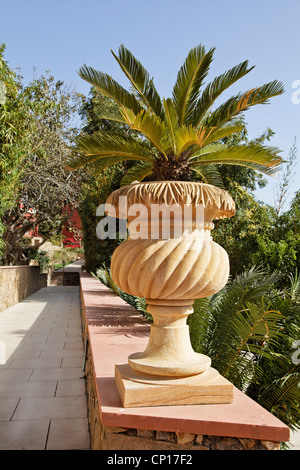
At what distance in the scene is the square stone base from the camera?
1.76 m

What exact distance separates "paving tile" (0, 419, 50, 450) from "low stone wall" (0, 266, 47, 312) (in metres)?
7.66

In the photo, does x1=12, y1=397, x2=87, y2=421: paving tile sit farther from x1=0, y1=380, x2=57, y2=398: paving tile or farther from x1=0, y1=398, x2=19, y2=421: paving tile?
x1=0, y1=380, x2=57, y2=398: paving tile

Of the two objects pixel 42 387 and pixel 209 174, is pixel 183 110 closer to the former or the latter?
pixel 209 174

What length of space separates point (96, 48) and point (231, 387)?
5.00 m

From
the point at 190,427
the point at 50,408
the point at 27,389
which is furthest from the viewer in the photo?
the point at 27,389

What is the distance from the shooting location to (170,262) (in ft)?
5.50

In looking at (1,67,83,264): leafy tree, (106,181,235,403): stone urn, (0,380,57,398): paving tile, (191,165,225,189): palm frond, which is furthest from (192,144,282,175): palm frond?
(1,67,83,264): leafy tree

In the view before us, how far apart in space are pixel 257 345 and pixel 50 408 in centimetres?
209

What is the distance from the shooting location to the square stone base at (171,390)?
1.76m

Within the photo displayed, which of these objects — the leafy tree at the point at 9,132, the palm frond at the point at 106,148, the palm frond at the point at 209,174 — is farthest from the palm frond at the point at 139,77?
the leafy tree at the point at 9,132

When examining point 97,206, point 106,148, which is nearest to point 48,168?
point 97,206

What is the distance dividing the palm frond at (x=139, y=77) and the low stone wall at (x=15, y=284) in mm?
6284

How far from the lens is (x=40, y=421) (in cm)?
334
